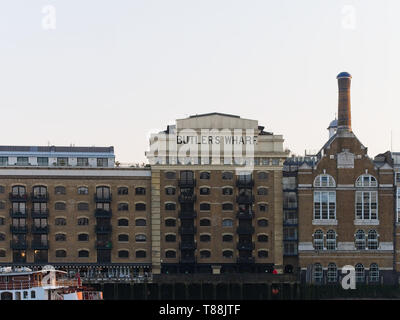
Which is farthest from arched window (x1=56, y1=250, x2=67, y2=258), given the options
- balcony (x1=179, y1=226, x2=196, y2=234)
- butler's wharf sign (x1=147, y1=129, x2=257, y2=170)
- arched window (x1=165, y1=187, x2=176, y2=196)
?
butler's wharf sign (x1=147, y1=129, x2=257, y2=170)

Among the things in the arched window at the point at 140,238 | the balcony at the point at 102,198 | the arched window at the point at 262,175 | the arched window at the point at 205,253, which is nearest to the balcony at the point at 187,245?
the arched window at the point at 205,253

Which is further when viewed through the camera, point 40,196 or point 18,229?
point 40,196

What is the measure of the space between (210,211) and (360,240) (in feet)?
57.9

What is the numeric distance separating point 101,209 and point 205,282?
14.2 metres

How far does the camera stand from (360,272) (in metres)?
79.0

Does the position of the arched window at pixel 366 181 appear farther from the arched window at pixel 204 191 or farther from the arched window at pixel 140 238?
the arched window at pixel 140 238

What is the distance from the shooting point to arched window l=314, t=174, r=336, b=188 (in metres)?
79.4

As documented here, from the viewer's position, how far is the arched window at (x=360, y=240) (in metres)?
79.2

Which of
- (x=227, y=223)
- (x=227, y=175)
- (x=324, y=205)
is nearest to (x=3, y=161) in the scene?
(x=227, y=175)

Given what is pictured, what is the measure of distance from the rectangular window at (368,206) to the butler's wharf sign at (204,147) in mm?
13380

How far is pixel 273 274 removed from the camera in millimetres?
76438

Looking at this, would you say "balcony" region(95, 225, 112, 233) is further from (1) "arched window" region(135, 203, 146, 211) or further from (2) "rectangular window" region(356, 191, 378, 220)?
(2) "rectangular window" region(356, 191, 378, 220)

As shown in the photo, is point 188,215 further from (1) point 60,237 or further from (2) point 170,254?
(1) point 60,237

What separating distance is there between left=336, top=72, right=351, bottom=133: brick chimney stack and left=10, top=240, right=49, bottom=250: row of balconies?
36.4 meters
